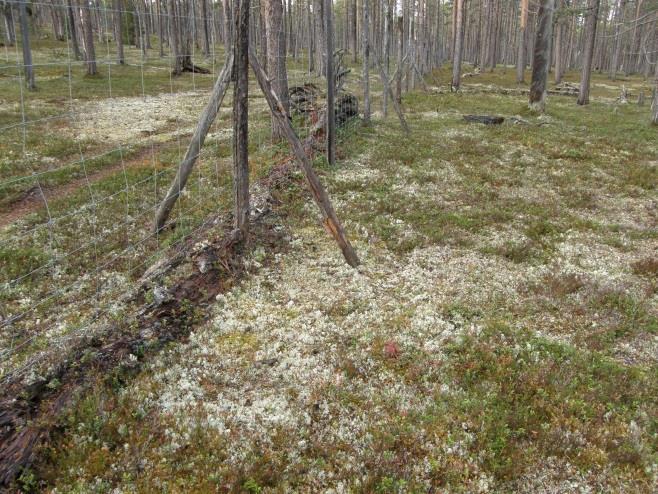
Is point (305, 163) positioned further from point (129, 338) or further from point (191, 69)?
point (191, 69)

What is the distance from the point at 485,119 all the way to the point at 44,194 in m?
22.9

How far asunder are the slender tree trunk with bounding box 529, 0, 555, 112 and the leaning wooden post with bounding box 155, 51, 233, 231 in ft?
86.6

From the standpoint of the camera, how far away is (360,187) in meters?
15.9

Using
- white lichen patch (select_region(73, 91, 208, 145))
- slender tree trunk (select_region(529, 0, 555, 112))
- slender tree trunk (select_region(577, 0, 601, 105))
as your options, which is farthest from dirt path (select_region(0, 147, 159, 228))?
slender tree trunk (select_region(577, 0, 601, 105))

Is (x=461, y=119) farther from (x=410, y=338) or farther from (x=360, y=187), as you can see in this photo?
(x=410, y=338)

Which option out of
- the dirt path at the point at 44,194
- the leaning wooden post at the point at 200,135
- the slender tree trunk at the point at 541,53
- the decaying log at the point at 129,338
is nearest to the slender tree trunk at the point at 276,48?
the dirt path at the point at 44,194

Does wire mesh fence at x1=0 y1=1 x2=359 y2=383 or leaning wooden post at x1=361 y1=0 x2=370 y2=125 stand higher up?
leaning wooden post at x1=361 y1=0 x2=370 y2=125

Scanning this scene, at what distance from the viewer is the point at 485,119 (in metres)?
27.4

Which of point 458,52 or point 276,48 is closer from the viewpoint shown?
point 276,48

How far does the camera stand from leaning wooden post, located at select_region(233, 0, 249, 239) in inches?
360

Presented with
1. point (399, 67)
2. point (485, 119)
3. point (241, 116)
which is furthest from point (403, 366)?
point (485, 119)

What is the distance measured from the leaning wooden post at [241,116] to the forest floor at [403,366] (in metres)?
1.03

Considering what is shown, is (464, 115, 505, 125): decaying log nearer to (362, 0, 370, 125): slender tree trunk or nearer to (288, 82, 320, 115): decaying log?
(362, 0, 370, 125): slender tree trunk

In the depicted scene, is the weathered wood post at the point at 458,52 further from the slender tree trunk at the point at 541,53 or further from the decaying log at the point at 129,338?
the decaying log at the point at 129,338
